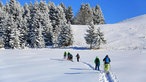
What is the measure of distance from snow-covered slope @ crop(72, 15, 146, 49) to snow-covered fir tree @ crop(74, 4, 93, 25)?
493 inches

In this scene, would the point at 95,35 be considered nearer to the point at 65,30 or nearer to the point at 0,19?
the point at 65,30

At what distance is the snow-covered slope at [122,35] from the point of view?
88694mm

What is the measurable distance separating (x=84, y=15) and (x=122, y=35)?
90.4 feet

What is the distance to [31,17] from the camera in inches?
3984

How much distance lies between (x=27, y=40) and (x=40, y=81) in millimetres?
62085

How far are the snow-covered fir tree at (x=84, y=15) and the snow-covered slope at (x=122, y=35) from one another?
12.5 meters

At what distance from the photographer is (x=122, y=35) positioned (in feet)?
339

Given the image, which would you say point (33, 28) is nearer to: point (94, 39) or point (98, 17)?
point (94, 39)

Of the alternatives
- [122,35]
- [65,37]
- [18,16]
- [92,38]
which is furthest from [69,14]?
[92,38]

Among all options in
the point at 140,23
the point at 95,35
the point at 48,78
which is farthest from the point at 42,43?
the point at 48,78

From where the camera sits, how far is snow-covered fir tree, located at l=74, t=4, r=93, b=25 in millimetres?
126875

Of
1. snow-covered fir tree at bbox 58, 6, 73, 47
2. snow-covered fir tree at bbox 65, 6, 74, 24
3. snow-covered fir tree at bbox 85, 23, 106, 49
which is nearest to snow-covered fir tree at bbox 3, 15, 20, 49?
snow-covered fir tree at bbox 58, 6, 73, 47

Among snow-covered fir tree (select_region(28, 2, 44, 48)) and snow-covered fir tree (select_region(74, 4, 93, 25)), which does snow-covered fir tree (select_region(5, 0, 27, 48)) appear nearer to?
snow-covered fir tree (select_region(28, 2, 44, 48))

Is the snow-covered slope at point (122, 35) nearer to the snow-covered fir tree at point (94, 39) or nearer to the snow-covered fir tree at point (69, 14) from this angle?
the snow-covered fir tree at point (94, 39)
